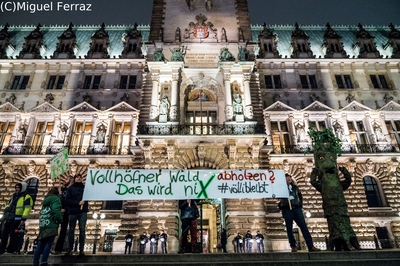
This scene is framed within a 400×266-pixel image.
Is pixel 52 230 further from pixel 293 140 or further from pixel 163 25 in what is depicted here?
pixel 163 25

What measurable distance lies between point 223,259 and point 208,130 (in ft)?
41.8

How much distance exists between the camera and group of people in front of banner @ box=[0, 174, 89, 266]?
7.04 metres

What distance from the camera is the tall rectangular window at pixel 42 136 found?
74.6ft

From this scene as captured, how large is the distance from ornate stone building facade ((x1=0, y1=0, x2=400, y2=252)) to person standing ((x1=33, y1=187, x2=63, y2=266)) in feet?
36.9

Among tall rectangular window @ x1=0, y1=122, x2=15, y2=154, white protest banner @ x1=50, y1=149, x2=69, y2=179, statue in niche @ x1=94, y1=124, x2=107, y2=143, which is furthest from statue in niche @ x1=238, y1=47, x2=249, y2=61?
tall rectangular window @ x1=0, y1=122, x2=15, y2=154

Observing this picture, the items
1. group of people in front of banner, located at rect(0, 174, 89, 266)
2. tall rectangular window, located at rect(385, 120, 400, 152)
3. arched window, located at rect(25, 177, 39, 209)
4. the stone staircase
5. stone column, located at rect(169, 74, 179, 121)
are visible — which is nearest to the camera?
group of people in front of banner, located at rect(0, 174, 89, 266)

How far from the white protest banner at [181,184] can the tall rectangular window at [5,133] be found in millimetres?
17102

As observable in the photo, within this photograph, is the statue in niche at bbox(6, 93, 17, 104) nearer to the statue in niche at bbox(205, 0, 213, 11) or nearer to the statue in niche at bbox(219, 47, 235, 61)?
the statue in niche at bbox(219, 47, 235, 61)

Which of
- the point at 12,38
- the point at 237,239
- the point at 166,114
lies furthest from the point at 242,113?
the point at 12,38

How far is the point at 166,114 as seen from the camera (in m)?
20.7

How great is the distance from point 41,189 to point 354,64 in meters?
30.6

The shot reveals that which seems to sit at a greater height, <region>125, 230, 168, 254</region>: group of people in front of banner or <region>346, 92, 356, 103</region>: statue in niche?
<region>346, 92, 356, 103</region>: statue in niche

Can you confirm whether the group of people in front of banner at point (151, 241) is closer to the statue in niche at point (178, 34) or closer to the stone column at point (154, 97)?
the stone column at point (154, 97)

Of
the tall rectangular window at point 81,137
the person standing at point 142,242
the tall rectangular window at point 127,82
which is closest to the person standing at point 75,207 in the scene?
the person standing at point 142,242
